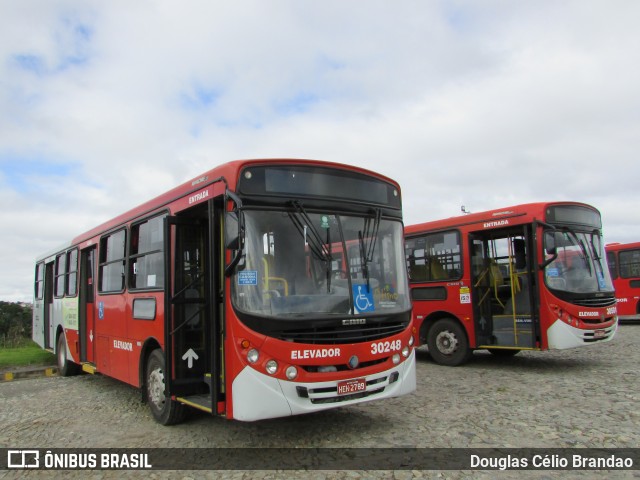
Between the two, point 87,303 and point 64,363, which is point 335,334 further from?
point 64,363

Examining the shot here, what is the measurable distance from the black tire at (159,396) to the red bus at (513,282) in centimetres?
449

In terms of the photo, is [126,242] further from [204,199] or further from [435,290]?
[435,290]

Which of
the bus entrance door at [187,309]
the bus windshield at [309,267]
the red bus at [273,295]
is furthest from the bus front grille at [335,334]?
the bus entrance door at [187,309]

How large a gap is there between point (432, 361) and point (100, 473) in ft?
25.9

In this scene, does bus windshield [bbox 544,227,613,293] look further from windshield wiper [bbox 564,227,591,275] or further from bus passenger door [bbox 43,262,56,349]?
bus passenger door [bbox 43,262,56,349]

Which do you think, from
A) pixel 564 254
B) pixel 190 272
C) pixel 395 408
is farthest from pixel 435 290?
pixel 190 272

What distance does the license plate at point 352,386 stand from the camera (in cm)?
503

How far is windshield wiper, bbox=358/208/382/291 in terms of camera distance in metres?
5.54

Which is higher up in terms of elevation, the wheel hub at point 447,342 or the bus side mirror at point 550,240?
the bus side mirror at point 550,240

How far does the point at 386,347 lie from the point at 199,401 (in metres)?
2.17

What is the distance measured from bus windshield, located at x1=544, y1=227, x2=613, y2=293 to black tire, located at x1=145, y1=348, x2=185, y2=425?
6.55 meters

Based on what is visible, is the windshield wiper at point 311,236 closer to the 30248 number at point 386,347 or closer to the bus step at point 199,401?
the 30248 number at point 386,347

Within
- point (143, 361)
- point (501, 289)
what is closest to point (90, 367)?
point (143, 361)

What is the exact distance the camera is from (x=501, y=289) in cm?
1003
